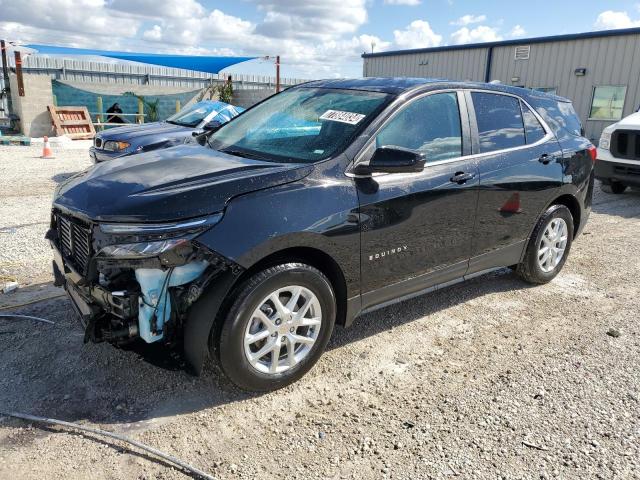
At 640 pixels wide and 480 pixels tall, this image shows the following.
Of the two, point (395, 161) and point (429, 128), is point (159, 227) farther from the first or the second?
point (429, 128)

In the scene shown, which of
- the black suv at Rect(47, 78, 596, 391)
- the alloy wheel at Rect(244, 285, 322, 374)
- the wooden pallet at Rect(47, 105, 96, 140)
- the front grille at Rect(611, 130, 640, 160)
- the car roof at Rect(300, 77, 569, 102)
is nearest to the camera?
the black suv at Rect(47, 78, 596, 391)

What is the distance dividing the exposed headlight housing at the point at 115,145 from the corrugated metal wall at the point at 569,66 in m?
10.3

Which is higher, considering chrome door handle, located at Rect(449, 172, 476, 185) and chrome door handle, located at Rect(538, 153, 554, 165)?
chrome door handle, located at Rect(538, 153, 554, 165)

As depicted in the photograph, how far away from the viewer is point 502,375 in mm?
3418

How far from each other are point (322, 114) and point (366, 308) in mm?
1380

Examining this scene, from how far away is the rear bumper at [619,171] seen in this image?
889cm

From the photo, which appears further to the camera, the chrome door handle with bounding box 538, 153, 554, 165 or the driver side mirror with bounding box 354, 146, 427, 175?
the chrome door handle with bounding box 538, 153, 554, 165

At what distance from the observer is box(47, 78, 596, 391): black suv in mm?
2721

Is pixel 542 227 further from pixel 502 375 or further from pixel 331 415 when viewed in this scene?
pixel 331 415

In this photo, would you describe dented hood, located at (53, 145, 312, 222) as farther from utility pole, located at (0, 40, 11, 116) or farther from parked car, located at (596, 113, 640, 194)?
utility pole, located at (0, 40, 11, 116)

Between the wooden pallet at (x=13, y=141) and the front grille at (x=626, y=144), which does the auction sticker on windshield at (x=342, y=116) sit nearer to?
the front grille at (x=626, y=144)

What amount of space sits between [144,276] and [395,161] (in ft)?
5.09

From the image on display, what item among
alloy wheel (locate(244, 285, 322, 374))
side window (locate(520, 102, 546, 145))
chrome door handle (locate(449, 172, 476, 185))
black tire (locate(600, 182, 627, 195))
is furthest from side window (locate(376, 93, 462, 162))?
black tire (locate(600, 182, 627, 195))

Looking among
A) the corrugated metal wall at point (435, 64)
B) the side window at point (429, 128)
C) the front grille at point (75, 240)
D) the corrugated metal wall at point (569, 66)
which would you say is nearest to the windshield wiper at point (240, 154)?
the side window at point (429, 128)
